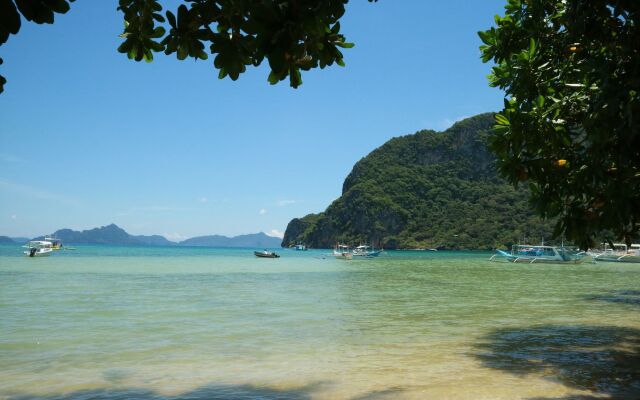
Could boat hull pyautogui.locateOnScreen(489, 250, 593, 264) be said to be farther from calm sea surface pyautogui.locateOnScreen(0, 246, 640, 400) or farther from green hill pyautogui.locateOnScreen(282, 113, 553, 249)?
green hill pyautogui.locateOnScreen(282, 113, 553, 249)

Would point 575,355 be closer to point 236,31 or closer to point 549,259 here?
point 236,31

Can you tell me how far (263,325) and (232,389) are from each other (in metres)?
4.80

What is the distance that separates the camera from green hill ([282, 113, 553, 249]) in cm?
10931

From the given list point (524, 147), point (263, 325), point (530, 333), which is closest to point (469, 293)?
point (530, 333)

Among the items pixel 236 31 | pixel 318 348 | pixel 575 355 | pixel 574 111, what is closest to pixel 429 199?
pixel 575 355

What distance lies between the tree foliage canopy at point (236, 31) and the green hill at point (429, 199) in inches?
3908

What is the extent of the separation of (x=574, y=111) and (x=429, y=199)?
420 feet

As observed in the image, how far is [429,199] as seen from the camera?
130m

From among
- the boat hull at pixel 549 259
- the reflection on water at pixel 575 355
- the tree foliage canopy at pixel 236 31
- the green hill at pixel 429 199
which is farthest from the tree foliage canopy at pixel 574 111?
the green hill at pixel 429 199

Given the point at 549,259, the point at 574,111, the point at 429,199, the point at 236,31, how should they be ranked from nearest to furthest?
the point at 236,31
the point at 574,111
the point at 549,259
the point at 429,199

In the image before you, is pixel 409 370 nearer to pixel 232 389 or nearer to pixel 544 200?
pixel 232 389

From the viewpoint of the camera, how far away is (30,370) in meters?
6.66

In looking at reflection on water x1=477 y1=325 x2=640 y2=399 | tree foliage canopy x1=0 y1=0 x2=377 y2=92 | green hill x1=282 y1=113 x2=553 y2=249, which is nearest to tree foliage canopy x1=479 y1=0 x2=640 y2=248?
reflection on water x1=477 y1=325 x2=640 y2=399

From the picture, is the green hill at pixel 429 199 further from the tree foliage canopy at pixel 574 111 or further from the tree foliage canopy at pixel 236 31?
the tree foliage canopy at pixel 236 31
